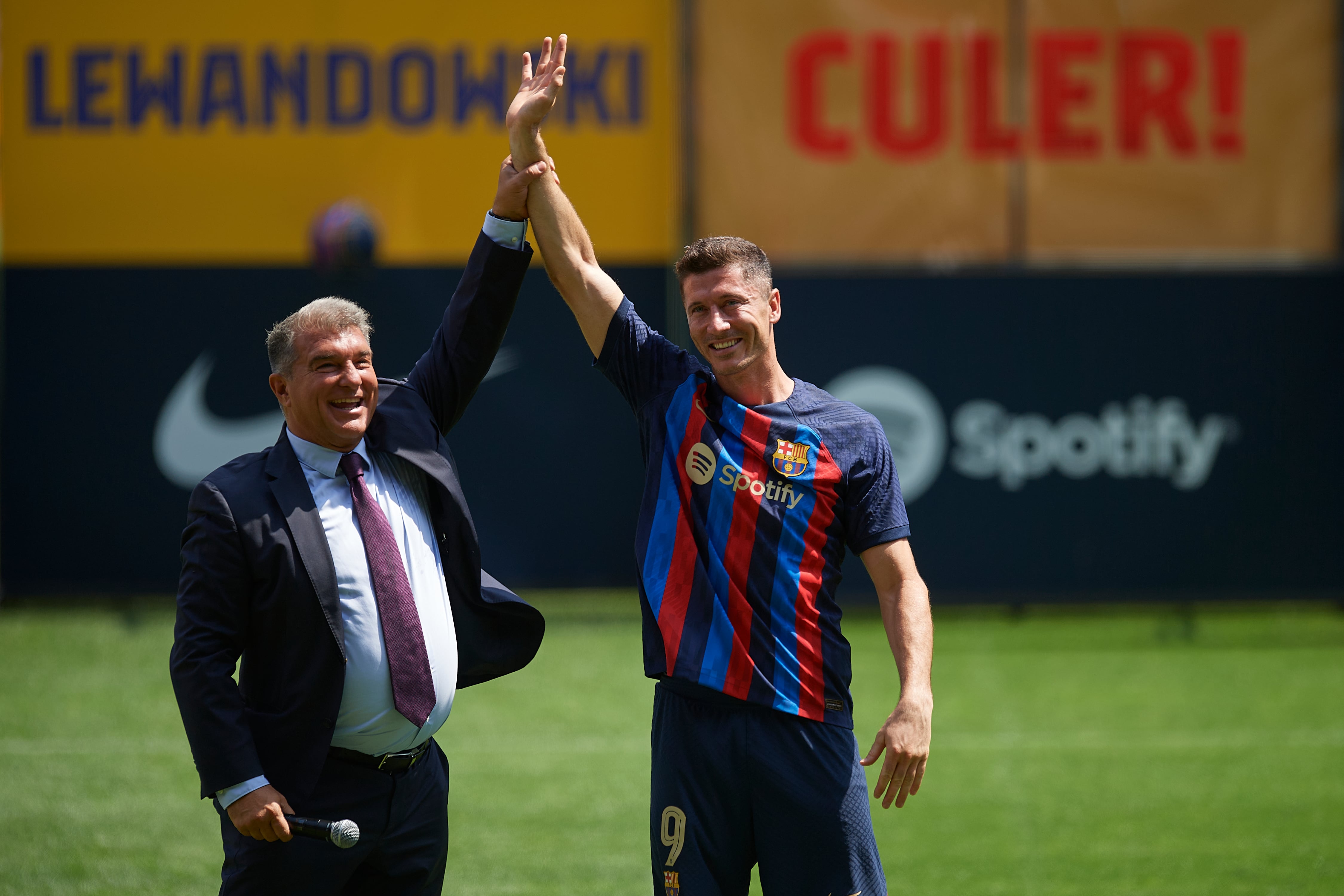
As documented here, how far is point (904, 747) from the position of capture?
11.1 ft

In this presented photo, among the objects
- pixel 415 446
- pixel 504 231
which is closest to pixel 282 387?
pixel 415 446

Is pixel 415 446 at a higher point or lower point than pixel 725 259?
lower

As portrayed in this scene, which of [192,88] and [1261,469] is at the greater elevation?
[192,88]

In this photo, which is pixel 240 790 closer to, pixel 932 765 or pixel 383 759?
pixel 383 759

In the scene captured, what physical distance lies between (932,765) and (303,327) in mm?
Result: 4731

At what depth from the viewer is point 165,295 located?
11.1 meters

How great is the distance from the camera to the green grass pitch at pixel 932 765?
5793 mm

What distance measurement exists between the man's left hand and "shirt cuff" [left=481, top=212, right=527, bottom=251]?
1 cm

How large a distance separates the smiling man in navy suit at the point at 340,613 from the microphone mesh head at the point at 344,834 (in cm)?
13

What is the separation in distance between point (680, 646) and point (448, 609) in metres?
0.66

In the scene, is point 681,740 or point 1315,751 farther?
point 1315,751

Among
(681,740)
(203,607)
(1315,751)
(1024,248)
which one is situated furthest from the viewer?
(1024,248)

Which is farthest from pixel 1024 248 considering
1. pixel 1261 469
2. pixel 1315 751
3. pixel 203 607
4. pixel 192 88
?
pixel 203 607

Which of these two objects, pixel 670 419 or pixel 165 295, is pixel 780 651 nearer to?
pixel 670 419
